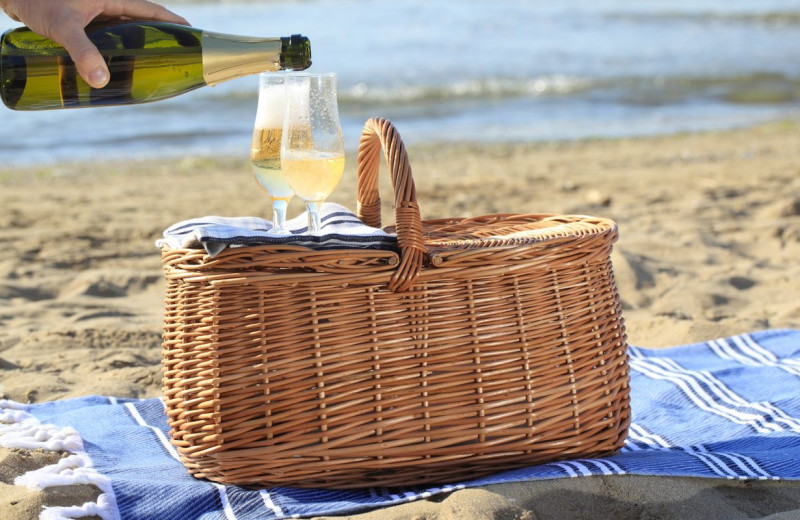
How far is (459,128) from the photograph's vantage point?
30.5 ft

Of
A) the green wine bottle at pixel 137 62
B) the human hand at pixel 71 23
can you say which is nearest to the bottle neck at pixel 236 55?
the green wine bottle at pixel 137 62

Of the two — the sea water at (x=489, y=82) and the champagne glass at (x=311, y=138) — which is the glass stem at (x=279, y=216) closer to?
the champagne glass at (x=311, y=138)

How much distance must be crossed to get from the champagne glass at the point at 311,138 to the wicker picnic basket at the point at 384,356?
12cm

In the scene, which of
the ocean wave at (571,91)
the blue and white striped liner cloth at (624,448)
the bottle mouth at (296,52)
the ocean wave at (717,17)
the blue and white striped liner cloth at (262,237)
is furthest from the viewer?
the ocean wave at (717,17)

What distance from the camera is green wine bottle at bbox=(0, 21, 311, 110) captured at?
6.75 ft

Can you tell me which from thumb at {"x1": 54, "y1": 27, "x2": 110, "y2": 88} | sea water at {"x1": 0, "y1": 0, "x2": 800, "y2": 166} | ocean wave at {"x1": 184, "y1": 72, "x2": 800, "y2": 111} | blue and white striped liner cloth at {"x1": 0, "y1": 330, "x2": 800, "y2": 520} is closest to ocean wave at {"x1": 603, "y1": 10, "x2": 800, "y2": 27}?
sea water at {"x1": 0, "y1": 0, "x2": 800, "y2": 166}

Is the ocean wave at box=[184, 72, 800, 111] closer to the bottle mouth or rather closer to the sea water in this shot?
the sea water

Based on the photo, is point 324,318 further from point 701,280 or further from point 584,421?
point 701,280

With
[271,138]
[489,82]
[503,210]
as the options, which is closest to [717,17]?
[489,82]

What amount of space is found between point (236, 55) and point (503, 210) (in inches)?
126

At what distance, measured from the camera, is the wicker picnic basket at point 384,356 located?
5.87 ft

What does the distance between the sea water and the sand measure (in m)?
1.29

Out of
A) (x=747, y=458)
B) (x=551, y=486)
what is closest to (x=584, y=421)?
(x=551, y=486)

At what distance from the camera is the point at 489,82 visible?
11.6 metres
